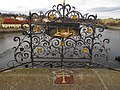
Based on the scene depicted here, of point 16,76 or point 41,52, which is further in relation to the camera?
point 41,52

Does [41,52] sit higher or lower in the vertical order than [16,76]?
higher

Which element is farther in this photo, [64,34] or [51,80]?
[64,34]

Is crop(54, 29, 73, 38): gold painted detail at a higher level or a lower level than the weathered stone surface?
higher

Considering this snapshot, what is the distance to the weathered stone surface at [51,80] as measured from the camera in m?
3.15

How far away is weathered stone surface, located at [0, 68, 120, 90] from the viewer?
3150mm

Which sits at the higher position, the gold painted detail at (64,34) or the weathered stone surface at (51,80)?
the gold painted detail at (64,34)

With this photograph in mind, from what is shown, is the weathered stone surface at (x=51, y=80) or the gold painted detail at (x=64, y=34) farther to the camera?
the gold painted detail at (x=64, y=34)

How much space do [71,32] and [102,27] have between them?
29.3 inches

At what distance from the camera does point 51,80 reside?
3.40 m

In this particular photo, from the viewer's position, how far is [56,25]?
3.77m

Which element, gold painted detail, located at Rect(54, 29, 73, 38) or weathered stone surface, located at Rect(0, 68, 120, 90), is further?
gold painted detail, located at Rect(54, 29, 73, 38)

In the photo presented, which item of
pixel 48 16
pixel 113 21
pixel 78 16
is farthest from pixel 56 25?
pixel 113 21

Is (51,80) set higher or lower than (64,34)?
lower

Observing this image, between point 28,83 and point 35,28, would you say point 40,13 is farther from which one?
point 28,83
